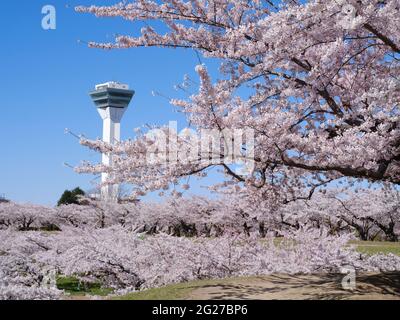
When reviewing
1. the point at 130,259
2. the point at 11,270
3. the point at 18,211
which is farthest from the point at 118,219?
the point at 130,259

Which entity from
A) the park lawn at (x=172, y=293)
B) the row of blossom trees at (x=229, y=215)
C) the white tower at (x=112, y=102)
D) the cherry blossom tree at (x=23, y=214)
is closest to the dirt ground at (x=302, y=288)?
the park lawn at (x=172, y=293)

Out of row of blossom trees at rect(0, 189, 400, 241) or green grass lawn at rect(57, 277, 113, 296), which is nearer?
green grass lawn at rect(57, 277, 113, 296)

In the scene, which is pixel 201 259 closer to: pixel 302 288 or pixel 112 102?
pixel 302 288

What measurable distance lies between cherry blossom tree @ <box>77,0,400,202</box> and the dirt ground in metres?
1.64

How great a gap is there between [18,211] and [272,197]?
40.8m

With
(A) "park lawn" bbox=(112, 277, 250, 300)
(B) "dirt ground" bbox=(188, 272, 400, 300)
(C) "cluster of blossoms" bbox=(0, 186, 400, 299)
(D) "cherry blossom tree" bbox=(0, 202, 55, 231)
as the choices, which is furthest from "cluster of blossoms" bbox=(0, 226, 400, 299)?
(D) "cherry blossom tree" bbox=(0, 202, 55, 231)

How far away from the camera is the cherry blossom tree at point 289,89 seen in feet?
21.7

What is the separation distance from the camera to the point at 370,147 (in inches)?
265

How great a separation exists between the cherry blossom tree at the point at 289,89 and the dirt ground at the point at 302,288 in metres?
1.64

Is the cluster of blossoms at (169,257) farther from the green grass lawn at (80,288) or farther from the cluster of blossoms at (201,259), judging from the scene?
the green grass lawn at (80,288)

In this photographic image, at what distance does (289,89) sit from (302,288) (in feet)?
10.9

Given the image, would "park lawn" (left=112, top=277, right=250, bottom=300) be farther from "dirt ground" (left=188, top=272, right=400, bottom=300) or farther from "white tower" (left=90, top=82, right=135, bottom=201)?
"white tower" (left=90, top=82, right=135, bottom=201)

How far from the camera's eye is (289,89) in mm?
7859

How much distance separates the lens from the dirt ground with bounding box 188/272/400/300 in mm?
7098
